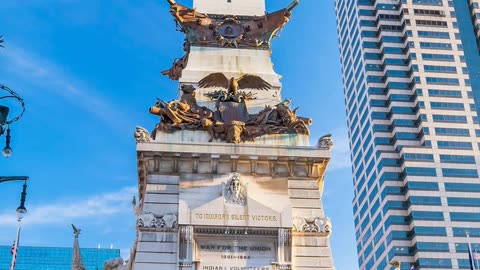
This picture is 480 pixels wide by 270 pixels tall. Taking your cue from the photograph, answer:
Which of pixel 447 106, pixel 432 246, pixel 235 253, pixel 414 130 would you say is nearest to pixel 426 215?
pixel 432 246

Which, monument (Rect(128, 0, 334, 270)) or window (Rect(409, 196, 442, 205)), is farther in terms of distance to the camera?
window (Rect(409, 196, 442, 205))

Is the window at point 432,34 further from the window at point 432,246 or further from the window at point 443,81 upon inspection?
the window at point 432,246

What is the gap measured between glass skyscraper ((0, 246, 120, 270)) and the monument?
8637 centimetres

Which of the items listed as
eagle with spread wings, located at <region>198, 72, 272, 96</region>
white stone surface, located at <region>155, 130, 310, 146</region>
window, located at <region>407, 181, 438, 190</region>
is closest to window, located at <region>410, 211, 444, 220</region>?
window, located at <region>407, 181, 438, 190</region>

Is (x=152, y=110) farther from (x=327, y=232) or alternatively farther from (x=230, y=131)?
(x=327, y=232)

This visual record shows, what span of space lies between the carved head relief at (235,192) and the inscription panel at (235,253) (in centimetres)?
139

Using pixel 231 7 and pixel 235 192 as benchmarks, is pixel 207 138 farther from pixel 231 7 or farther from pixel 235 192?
pixel 231 7

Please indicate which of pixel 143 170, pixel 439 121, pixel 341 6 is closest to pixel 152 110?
pixel 143 170

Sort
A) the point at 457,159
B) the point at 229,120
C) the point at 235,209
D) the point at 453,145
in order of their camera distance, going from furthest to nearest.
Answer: the point at 453,145
the point at 457,159
the point at 229,120
the point at 235,209

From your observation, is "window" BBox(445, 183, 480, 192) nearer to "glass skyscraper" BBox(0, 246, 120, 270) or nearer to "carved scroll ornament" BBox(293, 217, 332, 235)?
"glass skyscraper" BBox(0, 246, 120, 270)

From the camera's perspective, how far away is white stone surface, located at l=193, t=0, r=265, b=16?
34000 millimetres

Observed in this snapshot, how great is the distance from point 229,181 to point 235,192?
19.6 inches

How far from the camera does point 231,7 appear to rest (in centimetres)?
3412

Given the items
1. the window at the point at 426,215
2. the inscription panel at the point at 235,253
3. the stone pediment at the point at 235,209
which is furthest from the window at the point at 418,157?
the inscription panel at the point at 235,253
